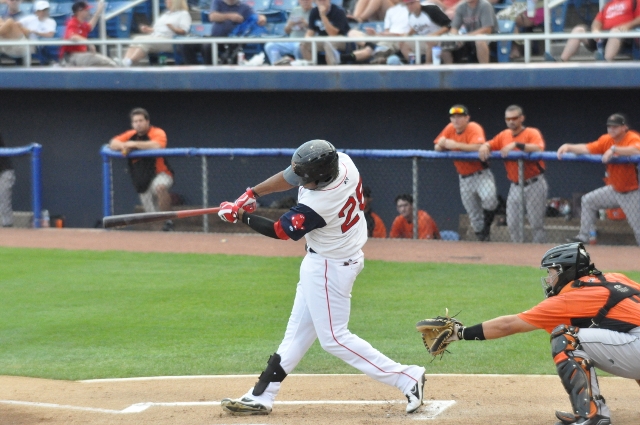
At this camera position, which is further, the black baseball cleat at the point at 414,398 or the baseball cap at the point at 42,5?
the baseball cap at the point at 42,5

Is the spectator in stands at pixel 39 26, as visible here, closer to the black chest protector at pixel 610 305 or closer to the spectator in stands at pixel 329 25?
the spectator in stands at pixel 329 25

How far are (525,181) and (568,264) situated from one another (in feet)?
20.5

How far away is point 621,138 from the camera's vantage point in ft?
34.3

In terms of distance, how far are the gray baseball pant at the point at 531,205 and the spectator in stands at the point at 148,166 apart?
173 inches

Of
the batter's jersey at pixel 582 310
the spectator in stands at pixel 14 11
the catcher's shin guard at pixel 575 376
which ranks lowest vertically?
the catcher's shin guard at pixel 575 376

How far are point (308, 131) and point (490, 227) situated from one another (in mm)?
3509

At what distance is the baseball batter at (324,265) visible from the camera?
5.13 meters

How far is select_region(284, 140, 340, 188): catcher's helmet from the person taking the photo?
5.10 metres

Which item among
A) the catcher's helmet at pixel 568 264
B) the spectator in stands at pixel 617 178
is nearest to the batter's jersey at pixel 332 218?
the catcher's helmet at pixel 568 264

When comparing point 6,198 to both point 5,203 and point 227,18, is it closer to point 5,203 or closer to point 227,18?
point 5,203

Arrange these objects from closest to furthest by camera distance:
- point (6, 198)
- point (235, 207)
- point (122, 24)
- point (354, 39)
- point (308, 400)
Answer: point (235, 207), point (308, 400), point (354, 39), point (6, 198), point (122, 24)

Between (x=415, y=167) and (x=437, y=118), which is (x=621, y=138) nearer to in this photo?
(x=415, y=167)

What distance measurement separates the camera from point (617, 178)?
34.5 ft

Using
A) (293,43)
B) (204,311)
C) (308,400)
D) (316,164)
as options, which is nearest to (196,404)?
(308,400)
